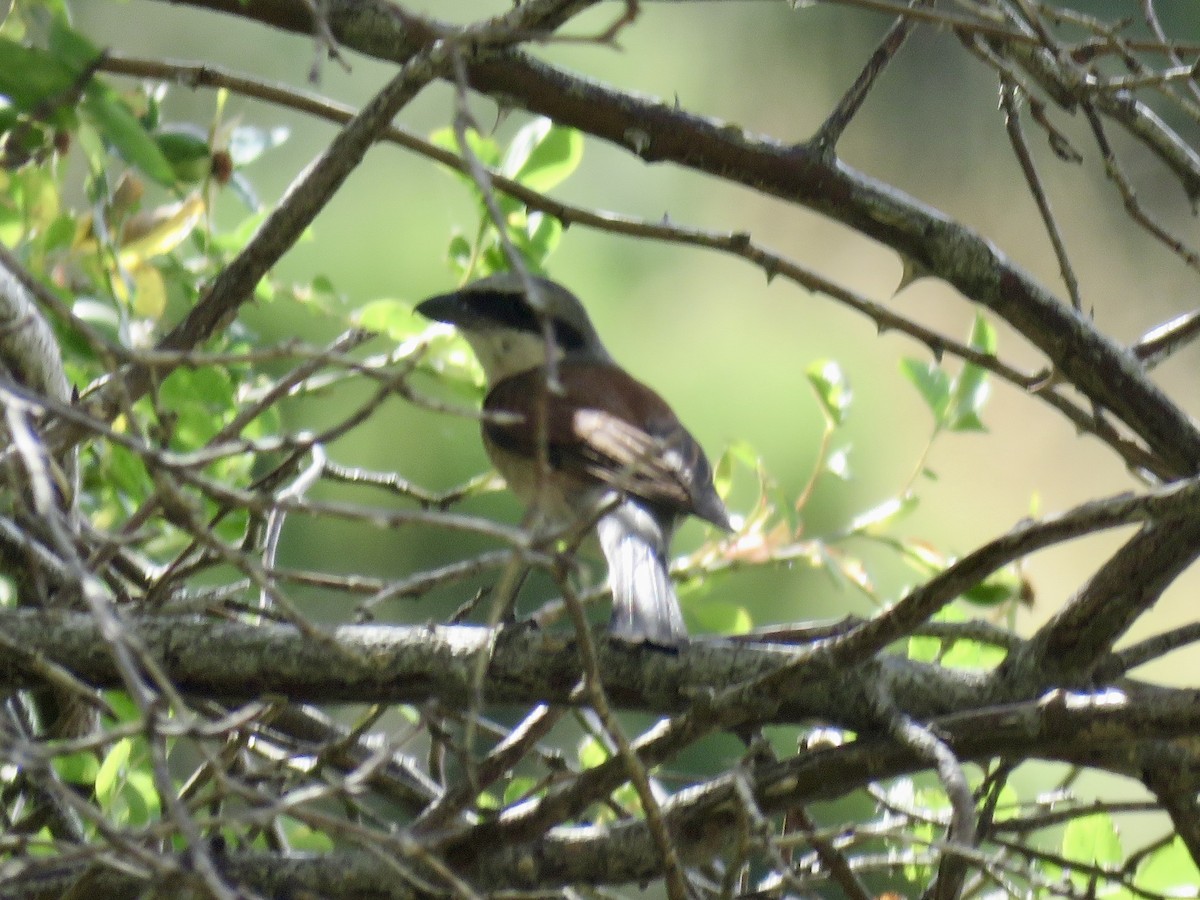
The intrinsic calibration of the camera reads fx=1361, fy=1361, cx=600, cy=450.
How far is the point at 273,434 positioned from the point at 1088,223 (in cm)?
479

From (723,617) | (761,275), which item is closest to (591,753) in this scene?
(723,617)

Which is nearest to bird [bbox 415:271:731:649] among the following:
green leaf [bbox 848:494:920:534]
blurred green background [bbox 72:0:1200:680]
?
green leaf [bbox 848:494:920:534]

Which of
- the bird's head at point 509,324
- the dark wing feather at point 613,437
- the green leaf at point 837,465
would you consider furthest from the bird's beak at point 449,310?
the green leaf at point 837,465

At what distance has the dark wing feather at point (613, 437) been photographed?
241 cm

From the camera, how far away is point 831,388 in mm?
2357

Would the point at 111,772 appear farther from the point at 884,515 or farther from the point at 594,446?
the point at 884,515

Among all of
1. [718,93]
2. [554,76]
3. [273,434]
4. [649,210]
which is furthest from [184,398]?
[718,93]

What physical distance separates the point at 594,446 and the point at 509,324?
0.60m

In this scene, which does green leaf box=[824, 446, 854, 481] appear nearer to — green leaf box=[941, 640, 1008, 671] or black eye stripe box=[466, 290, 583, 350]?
green leaf box=[941, 640, 1008, 671]

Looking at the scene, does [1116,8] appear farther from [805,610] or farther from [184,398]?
[184,398]

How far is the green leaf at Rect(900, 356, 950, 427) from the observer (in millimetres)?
2330

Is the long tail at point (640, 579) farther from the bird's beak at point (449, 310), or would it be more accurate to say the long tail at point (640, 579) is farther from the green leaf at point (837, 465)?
the bird's beak at point (449, 310)

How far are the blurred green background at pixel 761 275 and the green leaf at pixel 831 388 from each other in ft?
8.62

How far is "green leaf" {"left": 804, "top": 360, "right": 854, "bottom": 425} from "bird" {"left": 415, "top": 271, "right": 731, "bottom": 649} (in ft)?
0.85
